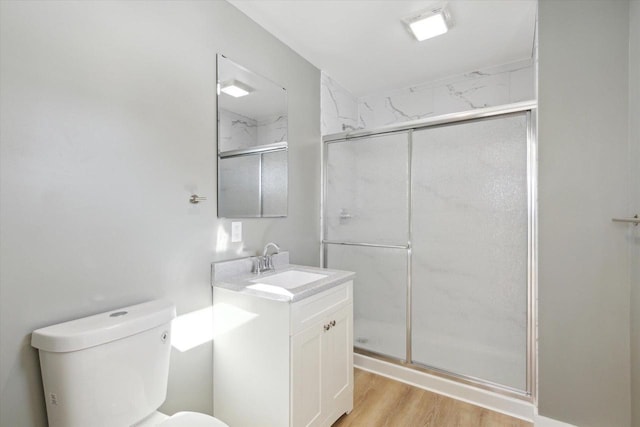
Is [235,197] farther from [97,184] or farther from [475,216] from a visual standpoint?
[475,216]

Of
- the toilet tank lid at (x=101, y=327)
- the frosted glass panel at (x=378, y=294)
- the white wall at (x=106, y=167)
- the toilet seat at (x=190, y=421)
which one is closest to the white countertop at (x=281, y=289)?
the white wall at (x=106, y=167)

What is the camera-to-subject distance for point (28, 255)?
3.47 ft

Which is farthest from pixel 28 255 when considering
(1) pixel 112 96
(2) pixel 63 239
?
(1) pixel 112 96

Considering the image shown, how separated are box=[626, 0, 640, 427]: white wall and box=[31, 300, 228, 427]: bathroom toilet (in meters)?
1.94

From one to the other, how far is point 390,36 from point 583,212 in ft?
5.26

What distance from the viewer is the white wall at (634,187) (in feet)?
4.77

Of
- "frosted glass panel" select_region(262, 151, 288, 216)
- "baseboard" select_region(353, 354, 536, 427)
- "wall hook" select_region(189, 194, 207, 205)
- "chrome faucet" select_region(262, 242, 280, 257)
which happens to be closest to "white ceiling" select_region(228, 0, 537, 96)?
"frosted glass panel" select_region(262, 151, 288, 216)

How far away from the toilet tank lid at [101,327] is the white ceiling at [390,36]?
1722mm

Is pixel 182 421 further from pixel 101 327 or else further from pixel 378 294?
pixel 378 294

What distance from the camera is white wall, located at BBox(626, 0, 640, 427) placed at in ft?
4.77

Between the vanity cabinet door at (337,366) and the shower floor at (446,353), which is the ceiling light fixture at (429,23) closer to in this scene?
the vanity cabinet door at (337,366)

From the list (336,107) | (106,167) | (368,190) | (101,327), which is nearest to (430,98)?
(336,107)

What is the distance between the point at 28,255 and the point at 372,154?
217cm

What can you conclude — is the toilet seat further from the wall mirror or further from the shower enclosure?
the shower enclosure
